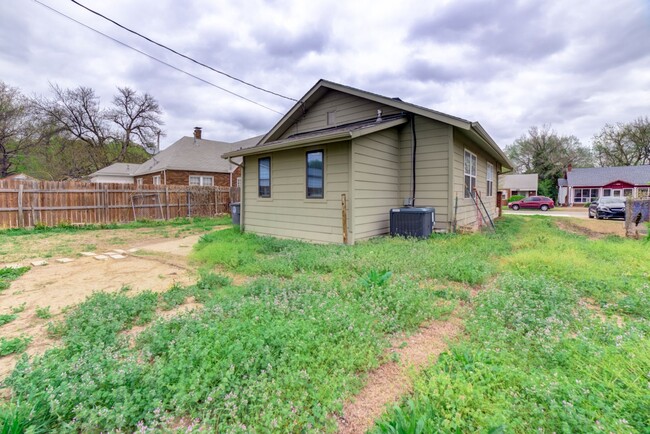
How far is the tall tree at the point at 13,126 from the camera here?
2117cm

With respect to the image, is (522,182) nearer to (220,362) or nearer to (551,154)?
(551,154)

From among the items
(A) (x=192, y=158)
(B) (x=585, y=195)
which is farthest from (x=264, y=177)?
(B) (x=585, y=195)

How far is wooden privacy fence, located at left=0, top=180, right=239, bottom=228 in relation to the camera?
1054 centimetres

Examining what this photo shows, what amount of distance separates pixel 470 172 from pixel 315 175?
5.53 m

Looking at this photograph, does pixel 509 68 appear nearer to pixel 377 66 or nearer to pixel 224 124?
pixel 377 66

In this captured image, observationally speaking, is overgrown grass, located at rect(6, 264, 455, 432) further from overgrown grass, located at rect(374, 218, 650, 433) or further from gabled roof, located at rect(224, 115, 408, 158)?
gabled roof, located at rect(224, 115, 408, 158)

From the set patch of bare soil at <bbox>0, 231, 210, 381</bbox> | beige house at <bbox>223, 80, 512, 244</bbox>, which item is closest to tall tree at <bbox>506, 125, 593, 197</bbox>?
beige house at <bbox>223, 80, 512, 244</bbox>

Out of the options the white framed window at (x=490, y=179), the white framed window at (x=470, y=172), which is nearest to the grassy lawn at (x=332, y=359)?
the white framed window at (x=470, y=172)

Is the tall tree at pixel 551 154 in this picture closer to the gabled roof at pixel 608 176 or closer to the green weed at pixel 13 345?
the gabled roof at pixel 608 176

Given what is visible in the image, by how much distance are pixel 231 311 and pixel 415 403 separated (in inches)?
79.2

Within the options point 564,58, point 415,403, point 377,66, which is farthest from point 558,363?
point 564,58

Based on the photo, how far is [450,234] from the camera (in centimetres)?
729

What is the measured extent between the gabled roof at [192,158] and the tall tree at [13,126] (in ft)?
34.2

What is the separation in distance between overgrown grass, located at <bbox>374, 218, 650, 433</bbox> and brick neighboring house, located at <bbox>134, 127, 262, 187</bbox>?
17.9 m
